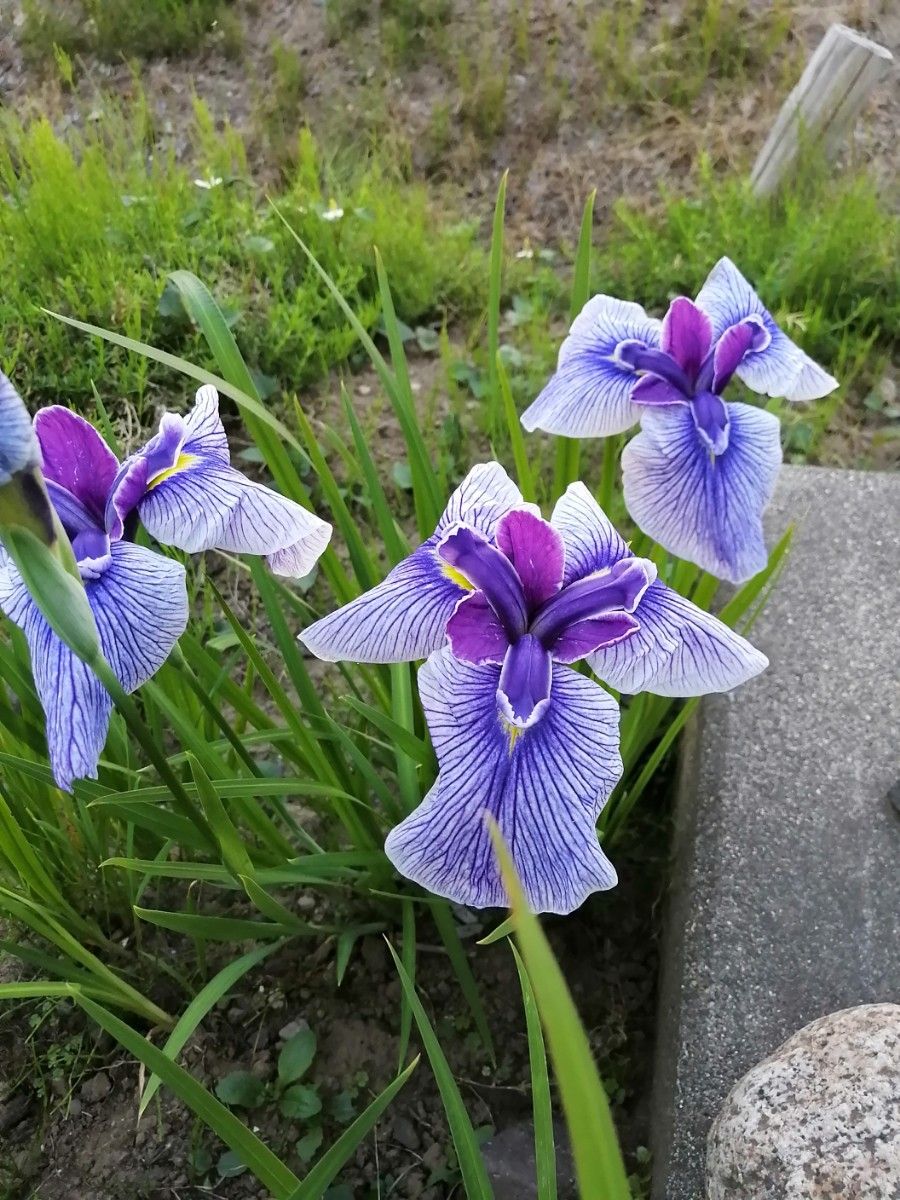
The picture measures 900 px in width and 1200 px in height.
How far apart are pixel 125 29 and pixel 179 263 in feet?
8.28

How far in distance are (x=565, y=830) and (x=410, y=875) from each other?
0.55ft

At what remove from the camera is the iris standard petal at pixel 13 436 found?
624 mm

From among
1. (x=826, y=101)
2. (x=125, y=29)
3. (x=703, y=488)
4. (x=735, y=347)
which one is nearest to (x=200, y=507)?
(x=703, y=488)

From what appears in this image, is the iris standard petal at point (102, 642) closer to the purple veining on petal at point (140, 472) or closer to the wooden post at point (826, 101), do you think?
the purple veining on petal at point (140, 472)

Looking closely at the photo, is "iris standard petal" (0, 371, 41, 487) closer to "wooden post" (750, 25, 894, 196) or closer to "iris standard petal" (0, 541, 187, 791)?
"iris standard petal" (0, 541, 187, 791)

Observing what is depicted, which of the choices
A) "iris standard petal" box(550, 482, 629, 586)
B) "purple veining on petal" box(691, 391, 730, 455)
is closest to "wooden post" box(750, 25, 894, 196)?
"purple veining on petal" box(691, 391, 730, 455)

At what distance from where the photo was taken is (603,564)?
1.00m

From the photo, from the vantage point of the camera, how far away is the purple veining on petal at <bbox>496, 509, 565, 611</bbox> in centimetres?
95

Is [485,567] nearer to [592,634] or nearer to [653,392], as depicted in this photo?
[592,634]

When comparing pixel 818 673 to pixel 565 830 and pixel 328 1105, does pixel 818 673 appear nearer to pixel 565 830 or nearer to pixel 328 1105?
pixel 565 830

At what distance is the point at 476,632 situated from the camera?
3.14ft

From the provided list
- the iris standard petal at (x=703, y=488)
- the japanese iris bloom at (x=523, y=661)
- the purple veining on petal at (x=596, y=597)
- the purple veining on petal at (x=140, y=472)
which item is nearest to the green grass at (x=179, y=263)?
the purple veining on petal at (x=140, y=472)

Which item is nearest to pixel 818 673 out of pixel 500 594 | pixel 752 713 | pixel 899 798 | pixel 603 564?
pixel 752 713

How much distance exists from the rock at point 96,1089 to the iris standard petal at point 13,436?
1.16 meters
